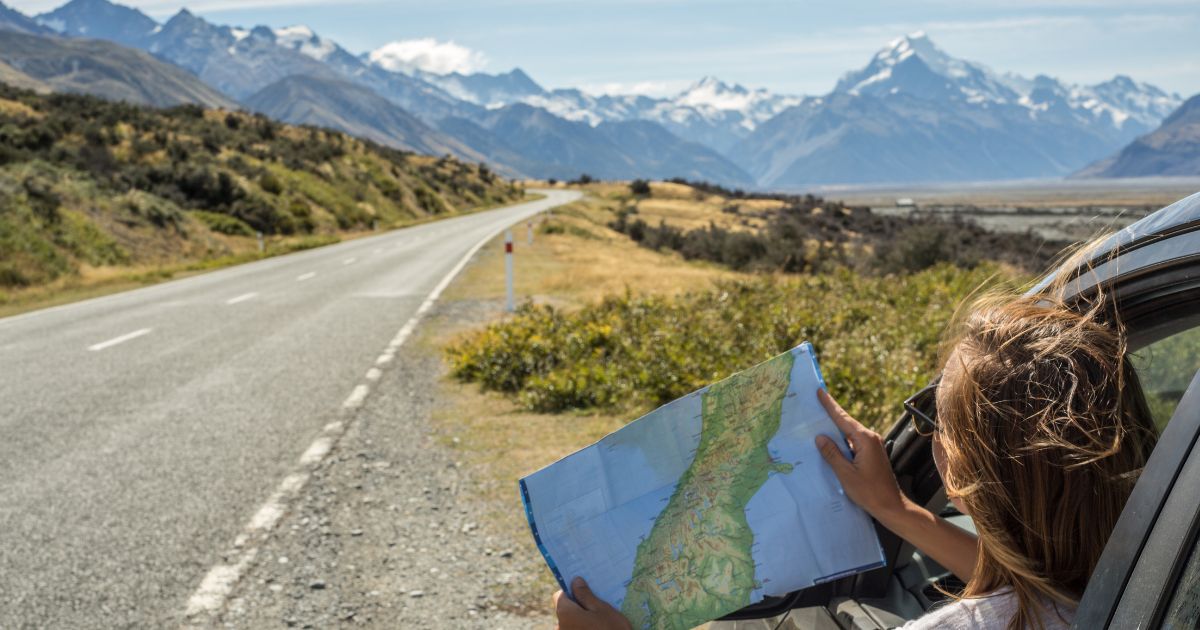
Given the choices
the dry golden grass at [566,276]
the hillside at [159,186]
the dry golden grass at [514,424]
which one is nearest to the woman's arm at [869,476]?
the dry golden grass at [514,424]

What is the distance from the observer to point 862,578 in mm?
2121

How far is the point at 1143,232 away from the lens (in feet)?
4.85

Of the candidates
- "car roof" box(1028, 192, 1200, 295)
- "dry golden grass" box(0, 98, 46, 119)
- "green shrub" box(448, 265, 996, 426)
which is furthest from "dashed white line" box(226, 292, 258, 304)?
"dry golden grass" box(0, 98, 46, 119)

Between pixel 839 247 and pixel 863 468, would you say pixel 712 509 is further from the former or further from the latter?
pixel 839 247

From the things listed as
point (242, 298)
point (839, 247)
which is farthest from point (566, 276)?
point (839, 247)

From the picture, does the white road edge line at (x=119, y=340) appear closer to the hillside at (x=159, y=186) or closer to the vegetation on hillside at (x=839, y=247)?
the hillside at (x=159, y=186)

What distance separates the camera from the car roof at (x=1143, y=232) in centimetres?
139

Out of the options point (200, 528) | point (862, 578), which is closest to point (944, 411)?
point (862, 578)

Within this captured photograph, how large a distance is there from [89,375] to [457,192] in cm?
6657

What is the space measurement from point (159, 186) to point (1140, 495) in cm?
3673

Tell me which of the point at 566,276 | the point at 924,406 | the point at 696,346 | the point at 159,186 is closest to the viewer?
the point at 924,406

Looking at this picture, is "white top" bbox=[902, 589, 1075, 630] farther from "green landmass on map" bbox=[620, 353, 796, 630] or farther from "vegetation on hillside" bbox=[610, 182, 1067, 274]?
"vegetation on hillside" bbox=[610, 182, 1067, 274]

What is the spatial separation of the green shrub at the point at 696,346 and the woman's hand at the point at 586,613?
4.46 m

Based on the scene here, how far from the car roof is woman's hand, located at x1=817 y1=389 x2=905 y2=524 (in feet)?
1.56
